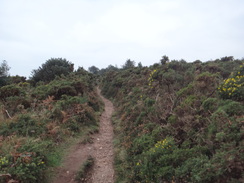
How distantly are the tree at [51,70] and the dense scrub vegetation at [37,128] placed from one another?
5736mm

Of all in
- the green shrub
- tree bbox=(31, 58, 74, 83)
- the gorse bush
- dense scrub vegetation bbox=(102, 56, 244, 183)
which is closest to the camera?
dense scrub vegetation bbox=(102, 56, 244, 183)

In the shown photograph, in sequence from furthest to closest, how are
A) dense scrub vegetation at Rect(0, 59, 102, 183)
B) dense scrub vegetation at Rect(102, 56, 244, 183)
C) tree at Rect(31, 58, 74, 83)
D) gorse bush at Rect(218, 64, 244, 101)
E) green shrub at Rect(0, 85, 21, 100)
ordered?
1. tree at Rect(31, 58, 74, 83)
2. green shrub at Rect(0, 85, 21, 100)
3. gorse bush at Rect(218, 64, 244, 101)
4. dense scrub vegetation at Rect(0, 59, 102, 183)
5. dense scrub vegetation at Rect(102, 56, 244, 183)

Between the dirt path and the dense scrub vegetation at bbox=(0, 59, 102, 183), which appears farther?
the dirt path

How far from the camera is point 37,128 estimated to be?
6820 mm

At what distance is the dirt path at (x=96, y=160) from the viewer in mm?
5324

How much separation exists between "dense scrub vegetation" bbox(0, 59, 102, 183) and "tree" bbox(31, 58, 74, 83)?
5736mm

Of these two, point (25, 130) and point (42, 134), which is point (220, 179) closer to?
point (42, 134)

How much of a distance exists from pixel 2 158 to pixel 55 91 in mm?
7432

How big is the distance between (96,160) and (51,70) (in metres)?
14.3

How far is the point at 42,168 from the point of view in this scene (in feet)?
15.3

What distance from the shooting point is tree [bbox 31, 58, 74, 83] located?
17.7 m

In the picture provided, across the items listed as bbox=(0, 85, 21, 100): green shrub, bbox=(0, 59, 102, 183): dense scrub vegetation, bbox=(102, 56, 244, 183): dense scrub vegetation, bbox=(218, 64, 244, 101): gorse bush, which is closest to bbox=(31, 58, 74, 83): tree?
bbox=(0, 59, 102, 183): dense scrub vegetation

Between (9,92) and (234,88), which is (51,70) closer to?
(9,92)

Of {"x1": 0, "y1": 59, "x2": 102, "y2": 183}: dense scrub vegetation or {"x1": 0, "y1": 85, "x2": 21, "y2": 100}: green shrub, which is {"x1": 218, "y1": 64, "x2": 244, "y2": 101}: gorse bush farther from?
{"x1": 0, "y1": 85, "x2": 21, "y2": 100}: green shrub
